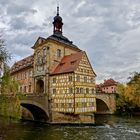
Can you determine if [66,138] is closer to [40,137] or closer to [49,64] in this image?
[40,137]

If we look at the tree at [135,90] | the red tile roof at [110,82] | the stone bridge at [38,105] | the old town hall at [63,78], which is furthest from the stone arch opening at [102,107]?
the red tile roof at [110,82]

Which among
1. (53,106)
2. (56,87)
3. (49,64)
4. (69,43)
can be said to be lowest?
(53,106)

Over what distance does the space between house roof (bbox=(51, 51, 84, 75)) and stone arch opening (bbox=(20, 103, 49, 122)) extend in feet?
17.4

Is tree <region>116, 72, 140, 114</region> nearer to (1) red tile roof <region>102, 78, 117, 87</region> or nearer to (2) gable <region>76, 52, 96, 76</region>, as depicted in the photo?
(2) gable <region>76, 52, 96, 76</region>

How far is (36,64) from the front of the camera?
38.4 m

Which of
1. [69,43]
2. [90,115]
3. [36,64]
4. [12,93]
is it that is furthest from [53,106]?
[12,93]

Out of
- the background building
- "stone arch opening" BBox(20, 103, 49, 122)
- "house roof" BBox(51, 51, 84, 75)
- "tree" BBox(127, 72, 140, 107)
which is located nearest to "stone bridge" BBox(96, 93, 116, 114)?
"tree" BBox(127, 72, 140, 107)

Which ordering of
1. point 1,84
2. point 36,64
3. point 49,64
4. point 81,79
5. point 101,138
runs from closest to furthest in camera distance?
1. point 1,84
2. point 101,138
3. point 81,79
4. point 49,64
5. point 36,64

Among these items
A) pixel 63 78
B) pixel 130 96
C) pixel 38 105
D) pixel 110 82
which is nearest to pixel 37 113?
pixel 38 105

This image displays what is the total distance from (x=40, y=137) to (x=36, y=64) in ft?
57.4

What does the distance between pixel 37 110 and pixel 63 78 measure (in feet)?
19.2

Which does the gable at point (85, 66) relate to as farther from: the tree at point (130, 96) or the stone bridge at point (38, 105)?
the tree at point (130, 96)

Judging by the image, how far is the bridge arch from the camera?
31.4 meters

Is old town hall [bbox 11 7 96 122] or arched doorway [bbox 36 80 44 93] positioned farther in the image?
arched doorway [bbox 36 80 44 93]
